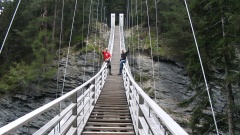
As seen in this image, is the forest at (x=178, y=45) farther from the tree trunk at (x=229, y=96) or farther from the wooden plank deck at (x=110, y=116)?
the wooden plank deck at (x=110, y=116)

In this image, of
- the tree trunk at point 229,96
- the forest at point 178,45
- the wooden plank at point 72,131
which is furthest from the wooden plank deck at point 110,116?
the tree trunk at point 229,96

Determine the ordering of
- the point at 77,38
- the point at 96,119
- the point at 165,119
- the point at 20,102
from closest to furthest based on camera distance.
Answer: the point at 165,119, the point at 96,119, the point at 20,102, the point at 77,38

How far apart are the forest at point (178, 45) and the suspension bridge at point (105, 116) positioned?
321 cm

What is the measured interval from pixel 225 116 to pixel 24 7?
22.9 meters

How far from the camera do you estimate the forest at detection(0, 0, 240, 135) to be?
366 inches

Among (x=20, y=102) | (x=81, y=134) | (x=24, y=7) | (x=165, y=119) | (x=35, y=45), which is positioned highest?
(x=24, y=7)

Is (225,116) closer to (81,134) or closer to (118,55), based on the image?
(81,134)

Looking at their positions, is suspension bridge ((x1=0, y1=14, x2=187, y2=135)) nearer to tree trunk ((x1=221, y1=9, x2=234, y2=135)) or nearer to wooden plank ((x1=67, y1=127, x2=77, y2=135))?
wooden plank ((x1=67, y1=127, x2=77, y2=135))

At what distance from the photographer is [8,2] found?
93.6 feet

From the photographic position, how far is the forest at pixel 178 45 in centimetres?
929

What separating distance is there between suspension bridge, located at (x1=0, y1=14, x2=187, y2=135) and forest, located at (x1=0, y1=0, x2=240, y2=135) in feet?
10.5

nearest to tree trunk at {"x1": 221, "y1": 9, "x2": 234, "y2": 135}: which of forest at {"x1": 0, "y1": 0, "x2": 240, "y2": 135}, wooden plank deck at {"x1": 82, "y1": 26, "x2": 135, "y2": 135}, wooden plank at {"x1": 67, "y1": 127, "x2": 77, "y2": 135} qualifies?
forest at {"x1": 0, "y1": 0, "x2": 240, "y2": 135}

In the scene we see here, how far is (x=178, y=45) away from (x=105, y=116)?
49.2ft

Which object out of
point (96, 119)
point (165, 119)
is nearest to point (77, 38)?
point (96, 119)
